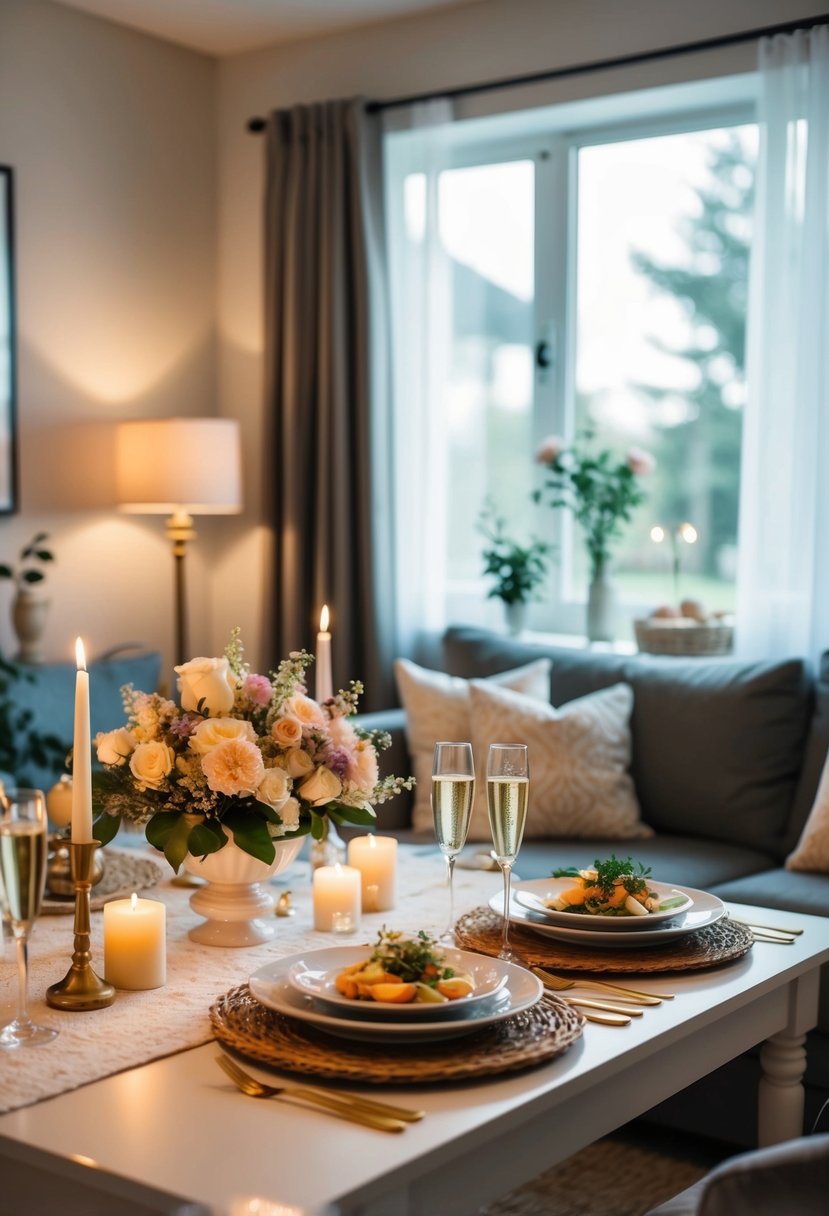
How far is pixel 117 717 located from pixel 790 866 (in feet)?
5.98

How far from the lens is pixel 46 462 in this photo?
14.1 feet

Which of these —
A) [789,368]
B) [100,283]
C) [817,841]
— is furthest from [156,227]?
[817,841]

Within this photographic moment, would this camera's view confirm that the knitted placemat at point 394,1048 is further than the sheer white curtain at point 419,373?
No

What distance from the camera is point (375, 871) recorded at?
214cm

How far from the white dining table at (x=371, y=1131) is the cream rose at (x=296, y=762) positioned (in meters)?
0.33

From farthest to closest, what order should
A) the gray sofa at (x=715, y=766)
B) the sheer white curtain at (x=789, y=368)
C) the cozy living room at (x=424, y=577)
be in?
the sheer white curtain at (x=789, y=368)
the gray sofa at (x=715, y=766)
the cozy living room at (x=424, y=577)

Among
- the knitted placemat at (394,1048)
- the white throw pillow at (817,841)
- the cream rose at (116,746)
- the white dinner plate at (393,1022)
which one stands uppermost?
the cream rose at (116,746)

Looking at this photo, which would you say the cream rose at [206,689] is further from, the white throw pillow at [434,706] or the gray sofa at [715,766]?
the white throw pillow at [434,706]

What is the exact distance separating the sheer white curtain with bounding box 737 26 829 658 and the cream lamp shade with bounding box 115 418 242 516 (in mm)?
1550

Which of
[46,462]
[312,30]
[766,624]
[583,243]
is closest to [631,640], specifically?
[766,624]

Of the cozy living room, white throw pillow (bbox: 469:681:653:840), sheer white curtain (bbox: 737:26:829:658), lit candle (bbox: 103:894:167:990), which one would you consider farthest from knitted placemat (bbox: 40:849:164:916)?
sheer white curtain (bbox: 737:26:829:658)

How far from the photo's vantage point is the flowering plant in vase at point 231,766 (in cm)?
181

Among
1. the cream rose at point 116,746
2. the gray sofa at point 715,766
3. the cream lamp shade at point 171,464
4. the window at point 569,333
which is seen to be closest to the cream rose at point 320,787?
the cream rose at point 116,746

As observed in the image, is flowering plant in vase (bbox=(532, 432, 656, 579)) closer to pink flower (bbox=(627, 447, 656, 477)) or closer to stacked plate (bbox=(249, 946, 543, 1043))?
pink flower (bbox=(627, 447, 656, 477))
